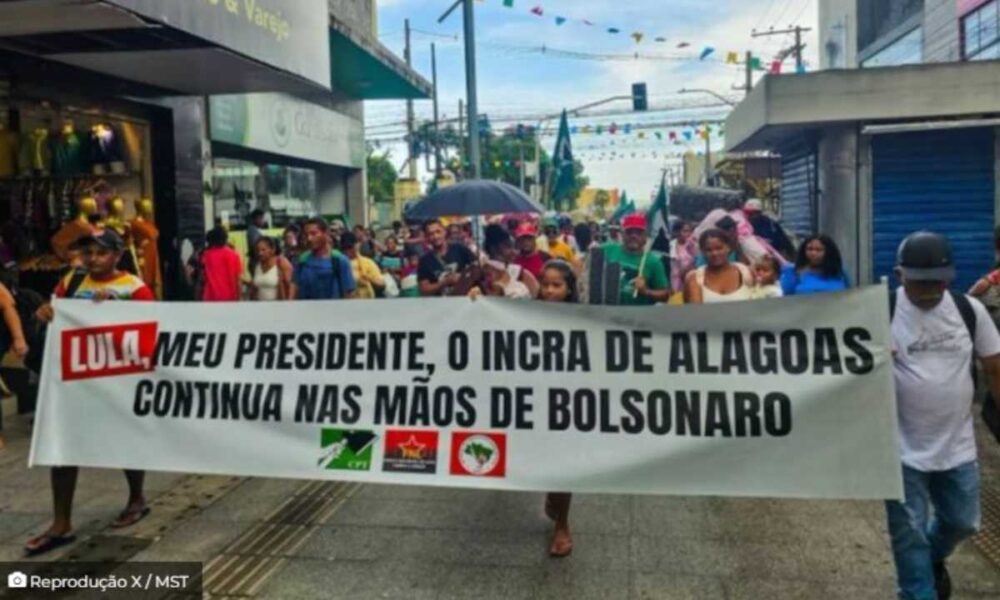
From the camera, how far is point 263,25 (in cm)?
854

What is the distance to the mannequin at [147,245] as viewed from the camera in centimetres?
986

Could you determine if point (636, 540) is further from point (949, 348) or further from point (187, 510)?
point (187, 510)

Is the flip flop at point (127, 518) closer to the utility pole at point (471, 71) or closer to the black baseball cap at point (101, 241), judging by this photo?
the black baseball cap at point (101, 241)

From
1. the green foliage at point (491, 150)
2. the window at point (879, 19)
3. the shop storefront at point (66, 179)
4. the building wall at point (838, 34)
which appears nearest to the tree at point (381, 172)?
the green foliage at point (491, 150)

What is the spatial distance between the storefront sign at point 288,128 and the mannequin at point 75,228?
3.35m

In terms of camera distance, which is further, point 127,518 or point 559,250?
point 559,250

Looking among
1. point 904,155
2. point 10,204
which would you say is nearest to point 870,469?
point 10,204

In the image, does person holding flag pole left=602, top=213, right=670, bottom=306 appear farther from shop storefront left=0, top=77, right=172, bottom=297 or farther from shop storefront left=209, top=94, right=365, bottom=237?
shop storefront left=209, top=94, right=365, bottom=237

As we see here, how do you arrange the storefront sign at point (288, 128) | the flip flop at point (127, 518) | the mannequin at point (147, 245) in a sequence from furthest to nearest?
the storefront sign at point (288, 128)
the mannequin at point (147, 245)
the flip flop at point (127, 518)

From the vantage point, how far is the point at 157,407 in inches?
184

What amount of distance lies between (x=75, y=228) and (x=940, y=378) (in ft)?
25.2

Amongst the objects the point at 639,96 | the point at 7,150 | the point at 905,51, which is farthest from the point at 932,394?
the point at 905,51

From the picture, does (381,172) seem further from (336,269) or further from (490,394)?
(490,394)

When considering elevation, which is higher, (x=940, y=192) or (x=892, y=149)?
(x=892, y=149)
